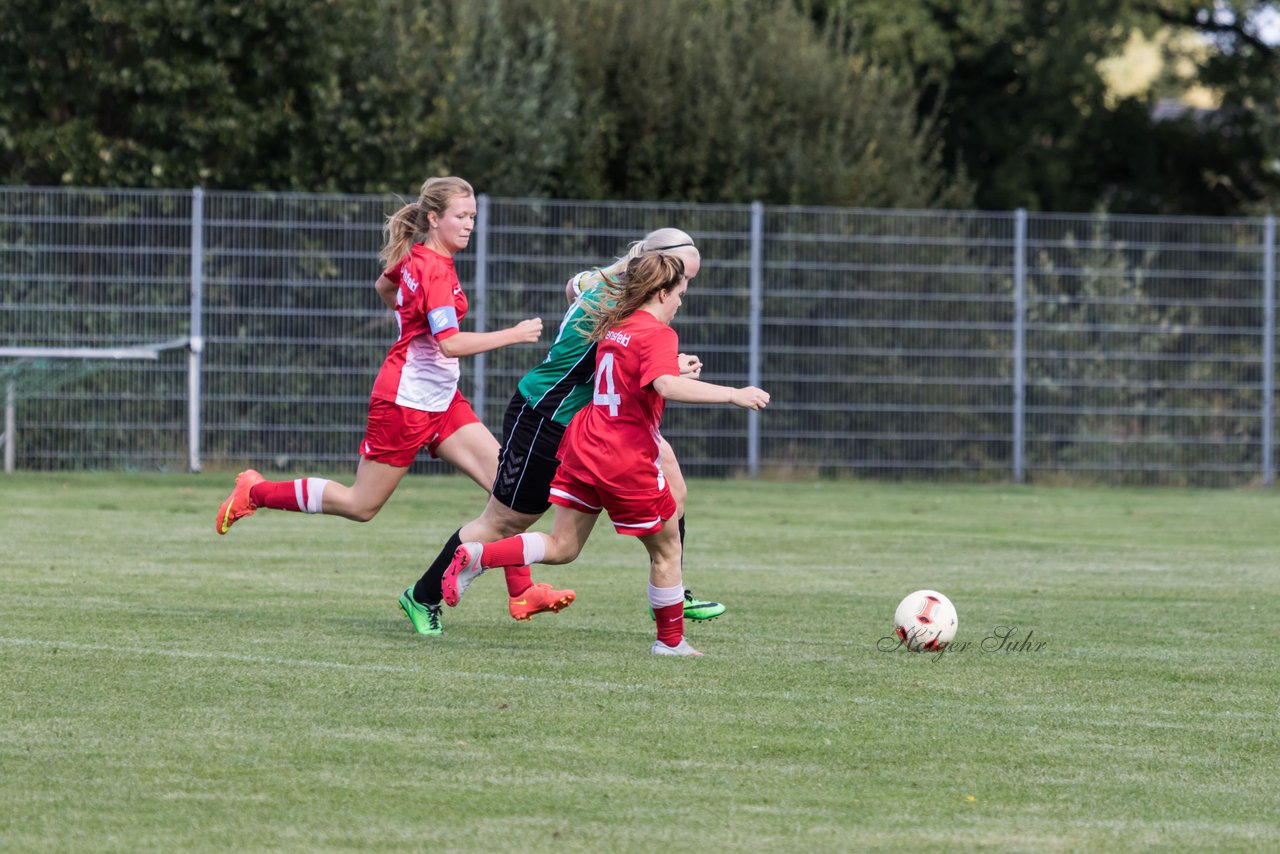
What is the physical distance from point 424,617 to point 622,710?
204cm

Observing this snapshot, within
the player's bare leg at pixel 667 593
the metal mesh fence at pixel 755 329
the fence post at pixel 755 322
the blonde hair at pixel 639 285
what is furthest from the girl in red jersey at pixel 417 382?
the fence post at pixel 755 322

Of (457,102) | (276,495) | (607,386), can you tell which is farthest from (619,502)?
(457,102)

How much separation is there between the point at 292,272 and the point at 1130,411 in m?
8.59

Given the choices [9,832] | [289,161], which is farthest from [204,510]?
[9,832]

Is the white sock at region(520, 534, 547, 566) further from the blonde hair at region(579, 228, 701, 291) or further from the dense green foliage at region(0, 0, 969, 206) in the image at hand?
the dense green foliage at region(0, 0, 969, 206)

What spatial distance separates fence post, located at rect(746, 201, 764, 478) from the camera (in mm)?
18922

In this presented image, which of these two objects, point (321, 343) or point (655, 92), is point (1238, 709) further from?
point (655, 92)

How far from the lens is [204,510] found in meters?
14.6

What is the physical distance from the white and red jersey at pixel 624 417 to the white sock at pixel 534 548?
36 cm

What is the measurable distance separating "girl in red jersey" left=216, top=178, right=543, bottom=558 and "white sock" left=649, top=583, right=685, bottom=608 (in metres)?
0.91

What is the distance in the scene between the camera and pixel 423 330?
26.8 feet

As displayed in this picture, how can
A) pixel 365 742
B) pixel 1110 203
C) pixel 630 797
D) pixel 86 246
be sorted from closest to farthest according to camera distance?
1. pixel 630 797
2. pixel 365 742
3. pixel 86 246
4. pixel 1110 203

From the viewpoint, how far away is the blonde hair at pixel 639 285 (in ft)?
23.4

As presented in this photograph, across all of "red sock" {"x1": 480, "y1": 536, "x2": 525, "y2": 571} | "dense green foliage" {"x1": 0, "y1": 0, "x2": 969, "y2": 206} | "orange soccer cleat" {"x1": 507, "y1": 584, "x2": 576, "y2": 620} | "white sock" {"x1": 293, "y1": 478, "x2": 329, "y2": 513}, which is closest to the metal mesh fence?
"dense green foliage" {"x1": 0, "y1": 0, "x2": 969, "y2": 206}
